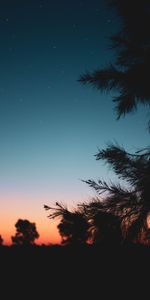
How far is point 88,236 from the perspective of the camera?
412 centimetres

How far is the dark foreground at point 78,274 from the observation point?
464 centimetres

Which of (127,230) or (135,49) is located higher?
(135,49)

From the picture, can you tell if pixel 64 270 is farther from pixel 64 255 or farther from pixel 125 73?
pixel 125 73

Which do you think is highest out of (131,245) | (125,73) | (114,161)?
(125,73)

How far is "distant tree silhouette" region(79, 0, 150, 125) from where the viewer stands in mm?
4598

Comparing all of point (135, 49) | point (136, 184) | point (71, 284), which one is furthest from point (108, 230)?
point (135, 49)

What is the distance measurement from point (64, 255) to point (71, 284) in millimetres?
1258

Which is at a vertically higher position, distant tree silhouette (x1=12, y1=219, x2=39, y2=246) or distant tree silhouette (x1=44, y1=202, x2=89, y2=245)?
distant tree silhouette (x1=12, y1=219, x2=39, y2=246)

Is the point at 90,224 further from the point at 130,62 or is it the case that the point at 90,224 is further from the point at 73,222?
the point at 130,62

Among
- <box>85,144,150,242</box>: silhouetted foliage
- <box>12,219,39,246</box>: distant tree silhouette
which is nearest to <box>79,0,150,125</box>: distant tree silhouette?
<box>85,144,150,242</box>: silhouetted foliage

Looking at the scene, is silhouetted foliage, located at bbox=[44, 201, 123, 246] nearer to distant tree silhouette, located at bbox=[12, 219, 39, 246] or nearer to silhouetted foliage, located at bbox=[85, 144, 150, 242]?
silhouetted foliage, located at bbox=[85, 144, 150, 242]

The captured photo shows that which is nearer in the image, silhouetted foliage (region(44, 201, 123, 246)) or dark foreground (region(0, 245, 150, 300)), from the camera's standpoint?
silhouetted foliage (region(44, 201, 123, 246))

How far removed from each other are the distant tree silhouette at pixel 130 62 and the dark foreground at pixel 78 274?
8.00 feet

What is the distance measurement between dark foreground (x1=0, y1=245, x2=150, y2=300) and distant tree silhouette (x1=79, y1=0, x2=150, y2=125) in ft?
8.00
